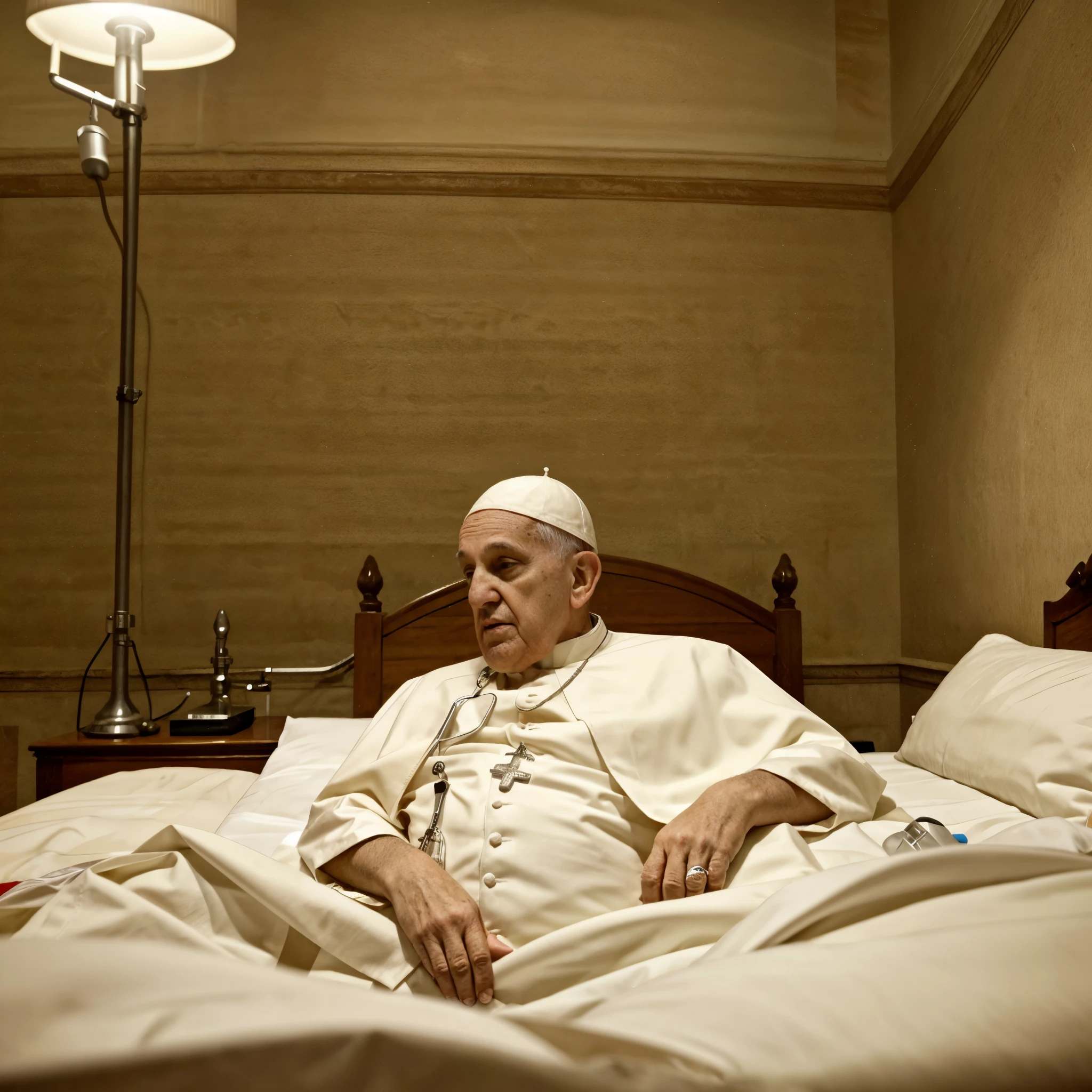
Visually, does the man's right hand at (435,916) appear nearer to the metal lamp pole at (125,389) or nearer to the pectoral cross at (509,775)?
the pectoral cross at (509,775)

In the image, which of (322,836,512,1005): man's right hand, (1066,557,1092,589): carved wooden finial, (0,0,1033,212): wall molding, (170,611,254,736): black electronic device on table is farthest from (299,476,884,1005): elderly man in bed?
(0,0,1033,212): wall molding

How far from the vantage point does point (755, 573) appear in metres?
3.89

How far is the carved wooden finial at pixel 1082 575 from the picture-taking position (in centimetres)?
242

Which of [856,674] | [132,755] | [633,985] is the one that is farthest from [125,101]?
[856,674]

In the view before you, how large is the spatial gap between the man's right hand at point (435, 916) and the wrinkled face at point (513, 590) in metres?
0.49

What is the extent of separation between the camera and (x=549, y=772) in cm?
155

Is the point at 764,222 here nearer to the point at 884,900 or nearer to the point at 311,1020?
the point at 884,900

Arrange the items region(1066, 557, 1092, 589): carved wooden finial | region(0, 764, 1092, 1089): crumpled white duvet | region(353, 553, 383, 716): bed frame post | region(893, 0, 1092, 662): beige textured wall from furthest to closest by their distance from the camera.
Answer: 1. region(353, 553, 383, 716): bed frame post
2. region(893, 0, 1092, 662): beige textured wall
3. region(1066, 557, 1092, 589): carved wooden finial
4. region(0, 764, 1092, 1089): crumpled white duvet

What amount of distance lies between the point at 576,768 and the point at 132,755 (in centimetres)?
198

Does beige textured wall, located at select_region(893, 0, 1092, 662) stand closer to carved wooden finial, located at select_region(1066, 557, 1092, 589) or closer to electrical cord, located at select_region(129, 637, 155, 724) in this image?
carved wooden finial, located at select_region(1066, 557, 1092, 589)

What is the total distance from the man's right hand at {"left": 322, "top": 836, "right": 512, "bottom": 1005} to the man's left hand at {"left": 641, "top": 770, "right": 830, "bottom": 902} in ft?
0.88

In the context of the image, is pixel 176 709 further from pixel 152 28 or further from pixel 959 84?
pixel 959 84

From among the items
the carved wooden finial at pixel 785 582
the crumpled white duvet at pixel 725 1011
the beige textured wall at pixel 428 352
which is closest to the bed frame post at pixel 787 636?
the carved wooden finial at pixel 785 582

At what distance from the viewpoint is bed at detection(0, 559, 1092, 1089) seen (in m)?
0.42
